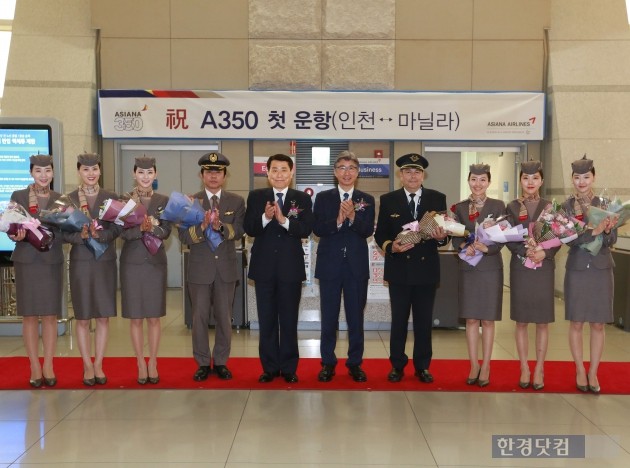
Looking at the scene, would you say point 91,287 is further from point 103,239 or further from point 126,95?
point 126,95

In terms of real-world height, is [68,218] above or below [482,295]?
above

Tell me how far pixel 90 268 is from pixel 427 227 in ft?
8.23

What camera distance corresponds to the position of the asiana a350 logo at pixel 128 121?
9.88m

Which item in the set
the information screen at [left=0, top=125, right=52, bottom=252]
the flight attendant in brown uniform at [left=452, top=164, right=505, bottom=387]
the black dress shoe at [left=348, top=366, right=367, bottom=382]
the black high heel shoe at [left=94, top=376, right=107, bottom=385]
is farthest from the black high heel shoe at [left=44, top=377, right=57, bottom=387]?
the flight attendant in brown uniform at [left=452, top=164, right=505, bottom=387]

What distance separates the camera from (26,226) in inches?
188

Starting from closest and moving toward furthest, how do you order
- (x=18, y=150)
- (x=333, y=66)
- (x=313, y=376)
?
(x=313, y=376) < (x=18, y=150) < (x=333, y=66)

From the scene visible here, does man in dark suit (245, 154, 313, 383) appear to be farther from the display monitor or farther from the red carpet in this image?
the display monitor

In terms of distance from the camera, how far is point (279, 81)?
32.8 ft

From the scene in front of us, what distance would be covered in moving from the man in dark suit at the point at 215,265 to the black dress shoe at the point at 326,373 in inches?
28.1

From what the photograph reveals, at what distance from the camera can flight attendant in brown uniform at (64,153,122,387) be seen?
4.93 meters

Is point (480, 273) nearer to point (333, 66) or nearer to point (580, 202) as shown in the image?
point (580, 202)

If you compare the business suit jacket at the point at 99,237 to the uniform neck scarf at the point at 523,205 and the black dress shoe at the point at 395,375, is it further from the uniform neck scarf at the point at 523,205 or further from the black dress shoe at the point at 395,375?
the uniform neck scarf at the point at 523,205

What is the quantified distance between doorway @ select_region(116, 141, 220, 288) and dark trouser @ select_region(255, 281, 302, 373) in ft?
17.4

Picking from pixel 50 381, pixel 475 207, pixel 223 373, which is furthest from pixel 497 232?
pixel 50 381
